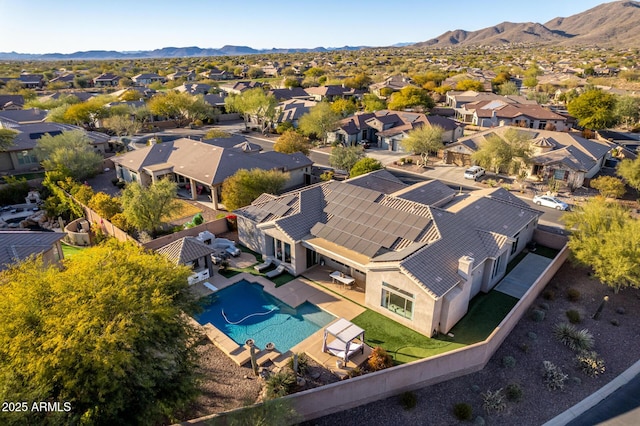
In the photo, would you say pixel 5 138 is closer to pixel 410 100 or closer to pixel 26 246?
pixel 26 246

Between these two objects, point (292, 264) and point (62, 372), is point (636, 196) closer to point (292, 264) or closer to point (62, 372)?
point (292, 264)

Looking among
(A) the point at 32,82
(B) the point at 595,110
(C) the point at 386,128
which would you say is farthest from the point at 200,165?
(A) the point at 32,82

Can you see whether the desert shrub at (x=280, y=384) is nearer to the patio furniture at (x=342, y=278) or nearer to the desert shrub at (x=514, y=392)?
the patio furniture at (x=342, y=278)

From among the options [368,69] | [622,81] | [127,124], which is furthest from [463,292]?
[368,69]

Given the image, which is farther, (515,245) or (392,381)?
(515,245)

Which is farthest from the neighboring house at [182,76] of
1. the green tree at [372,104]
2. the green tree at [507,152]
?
the green tree at [507,152]

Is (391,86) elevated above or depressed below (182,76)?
below

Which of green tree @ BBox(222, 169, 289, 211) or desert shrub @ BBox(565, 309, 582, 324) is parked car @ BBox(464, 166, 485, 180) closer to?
green tree @ BBox(222, 169, 289, 211)
